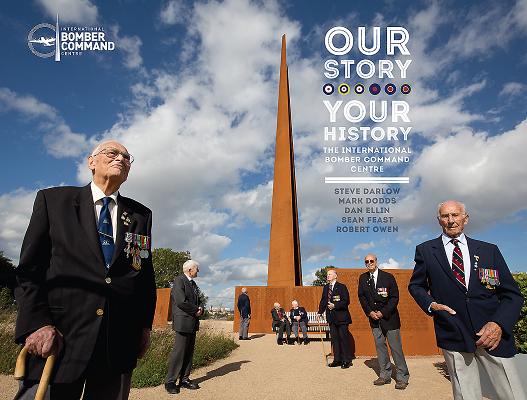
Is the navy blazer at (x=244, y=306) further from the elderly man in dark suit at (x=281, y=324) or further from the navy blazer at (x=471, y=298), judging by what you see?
the navy blazer at (x=471, y=298)

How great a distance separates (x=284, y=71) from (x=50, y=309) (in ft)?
85.2

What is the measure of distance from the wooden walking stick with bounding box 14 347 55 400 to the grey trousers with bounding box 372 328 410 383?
18.6 feet

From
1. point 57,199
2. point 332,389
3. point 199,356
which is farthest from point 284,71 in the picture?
point 57,199

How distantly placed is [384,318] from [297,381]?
1.99m

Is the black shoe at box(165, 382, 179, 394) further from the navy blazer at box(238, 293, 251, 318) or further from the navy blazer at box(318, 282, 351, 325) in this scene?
the navy blazer at box(238, 293, 251, 318)

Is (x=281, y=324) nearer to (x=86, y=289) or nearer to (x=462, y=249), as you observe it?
(x=462, y=249)

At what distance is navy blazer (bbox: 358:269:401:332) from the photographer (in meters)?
6.41

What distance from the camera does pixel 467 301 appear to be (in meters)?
2.93

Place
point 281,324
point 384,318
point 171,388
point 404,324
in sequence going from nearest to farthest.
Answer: point 171,388 < point 384,318 < point 404,324 < point 281,324

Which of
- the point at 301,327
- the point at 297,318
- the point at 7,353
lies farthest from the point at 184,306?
the point at 301,327

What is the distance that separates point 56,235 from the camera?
2193 mm

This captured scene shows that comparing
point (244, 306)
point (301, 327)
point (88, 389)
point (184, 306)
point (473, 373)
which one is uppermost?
point (244, 306)

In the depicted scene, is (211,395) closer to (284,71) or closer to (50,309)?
(50,309)

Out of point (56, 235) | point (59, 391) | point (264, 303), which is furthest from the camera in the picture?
point (264, 303)
